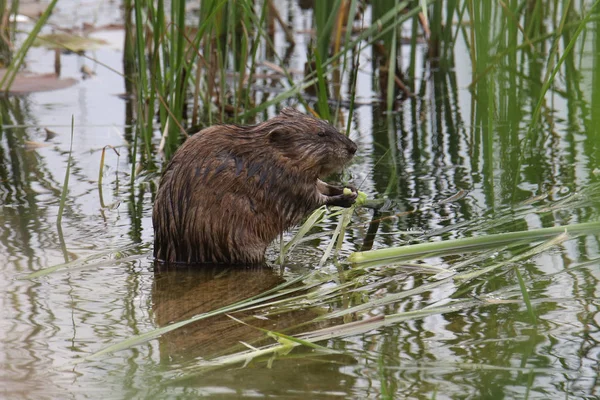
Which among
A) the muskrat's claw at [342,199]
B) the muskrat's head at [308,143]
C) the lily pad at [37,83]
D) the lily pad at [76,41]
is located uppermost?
the lily pad at [76,41]

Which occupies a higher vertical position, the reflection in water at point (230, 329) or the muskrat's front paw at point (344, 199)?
the muskrat's front paw at point (344, 199)

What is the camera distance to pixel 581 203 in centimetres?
370

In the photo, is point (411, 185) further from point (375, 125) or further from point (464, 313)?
point (464, 313)

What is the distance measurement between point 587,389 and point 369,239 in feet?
5.00

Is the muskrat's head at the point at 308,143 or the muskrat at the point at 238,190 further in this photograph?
the muskrat's head at the point at 308,143

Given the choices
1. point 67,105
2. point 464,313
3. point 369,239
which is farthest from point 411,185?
point 67,105

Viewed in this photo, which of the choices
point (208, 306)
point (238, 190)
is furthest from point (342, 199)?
point (208, 306)

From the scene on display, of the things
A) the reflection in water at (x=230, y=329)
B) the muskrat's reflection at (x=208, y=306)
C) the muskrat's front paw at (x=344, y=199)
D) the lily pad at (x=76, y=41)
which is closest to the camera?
the reflection in water at (x=230, y=329)

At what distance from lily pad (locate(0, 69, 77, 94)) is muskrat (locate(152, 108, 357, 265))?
315 cm

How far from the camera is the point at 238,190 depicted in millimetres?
3592

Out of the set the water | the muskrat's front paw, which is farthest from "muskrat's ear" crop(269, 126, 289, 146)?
the water

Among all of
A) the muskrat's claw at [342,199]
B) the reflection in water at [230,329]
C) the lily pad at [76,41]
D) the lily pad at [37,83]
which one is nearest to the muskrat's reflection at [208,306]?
the reflection in water at [230,329]

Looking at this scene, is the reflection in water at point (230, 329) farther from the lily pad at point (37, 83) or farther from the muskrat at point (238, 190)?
the lily pad at point (37, 83)

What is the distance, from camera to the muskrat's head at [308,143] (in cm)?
373
